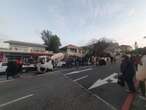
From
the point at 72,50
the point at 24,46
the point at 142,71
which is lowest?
the point at 142,71

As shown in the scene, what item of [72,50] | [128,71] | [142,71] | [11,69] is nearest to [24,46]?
[72,50]

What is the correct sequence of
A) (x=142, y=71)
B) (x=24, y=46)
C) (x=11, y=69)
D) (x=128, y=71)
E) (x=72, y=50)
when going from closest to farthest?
(x=142, y=71) < (x=128, y=71) < (x=11, y=69) < (x=24, y=46) < (x=72, y=50)

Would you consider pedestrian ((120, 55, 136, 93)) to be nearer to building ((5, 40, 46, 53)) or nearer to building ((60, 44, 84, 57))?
building ((5, 40, 46, 53))

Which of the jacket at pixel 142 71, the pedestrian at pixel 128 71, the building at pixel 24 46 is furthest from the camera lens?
the building at pixel 24 46

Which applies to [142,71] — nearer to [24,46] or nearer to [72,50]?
[24,46]

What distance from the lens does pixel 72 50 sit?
83.4 meters

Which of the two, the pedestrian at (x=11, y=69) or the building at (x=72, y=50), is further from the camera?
the building at (x=72, y=50)

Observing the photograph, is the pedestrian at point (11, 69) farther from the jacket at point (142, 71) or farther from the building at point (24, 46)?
the building at point (24, 46)

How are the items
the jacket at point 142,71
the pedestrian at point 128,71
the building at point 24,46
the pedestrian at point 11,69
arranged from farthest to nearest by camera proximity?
1. the building at point 24,46
2. the pedestrian at point 11,69
3. the pedestrian at point 128,71
4. the jacket at point 142,71

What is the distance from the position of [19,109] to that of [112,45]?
277ft

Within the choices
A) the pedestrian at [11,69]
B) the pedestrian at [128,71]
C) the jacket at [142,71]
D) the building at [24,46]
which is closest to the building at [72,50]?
the building at [24,46]

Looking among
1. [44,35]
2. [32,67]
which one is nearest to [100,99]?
[32,67]

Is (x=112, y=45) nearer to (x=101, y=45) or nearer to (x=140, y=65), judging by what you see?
(x=101, y=45)

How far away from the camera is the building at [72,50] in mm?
79319
